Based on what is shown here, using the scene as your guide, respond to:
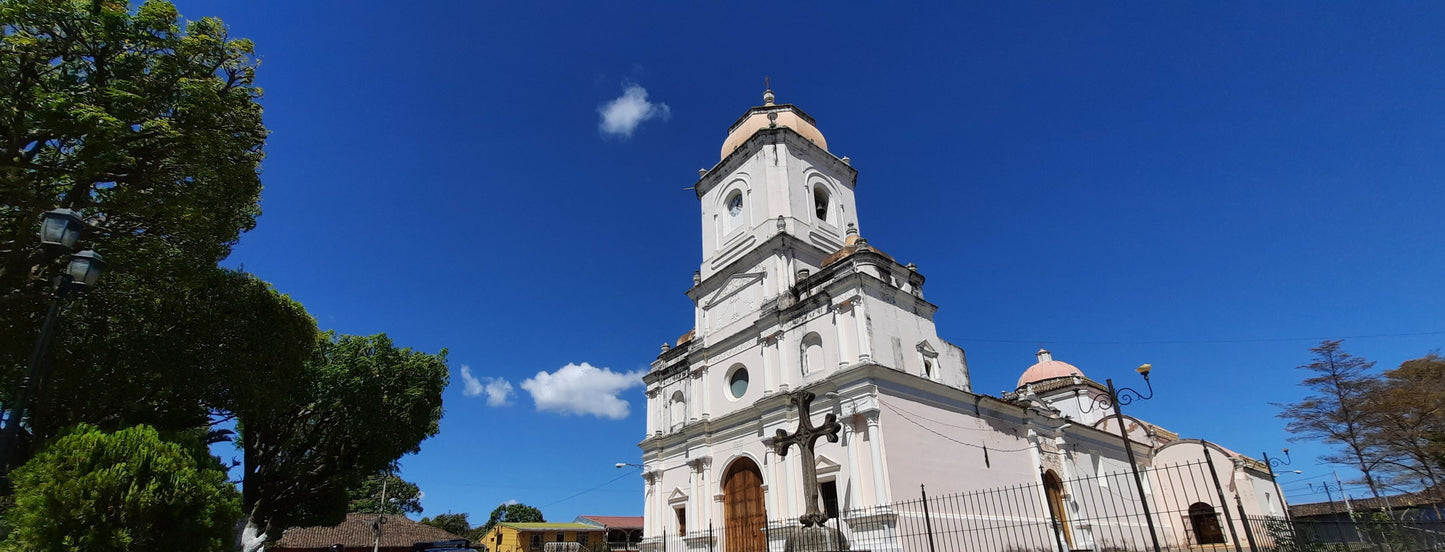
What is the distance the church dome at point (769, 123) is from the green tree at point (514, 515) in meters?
42.6

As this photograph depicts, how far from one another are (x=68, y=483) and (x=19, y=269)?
10.3 ft

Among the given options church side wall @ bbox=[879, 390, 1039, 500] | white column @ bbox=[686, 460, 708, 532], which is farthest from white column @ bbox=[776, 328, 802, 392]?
white column @ bbox=[686, 460, 708, 532]

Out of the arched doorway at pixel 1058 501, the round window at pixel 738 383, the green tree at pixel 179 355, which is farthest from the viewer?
the round window at pixel 738 383

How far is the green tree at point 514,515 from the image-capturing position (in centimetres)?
5472

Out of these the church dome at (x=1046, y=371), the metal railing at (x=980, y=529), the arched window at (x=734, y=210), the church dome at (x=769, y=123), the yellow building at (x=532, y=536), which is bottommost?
the metal railing at (x=980, y=529)

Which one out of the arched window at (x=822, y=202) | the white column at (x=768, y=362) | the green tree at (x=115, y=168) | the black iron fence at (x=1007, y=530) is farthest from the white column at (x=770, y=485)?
the green tree at (x=115, y=168)

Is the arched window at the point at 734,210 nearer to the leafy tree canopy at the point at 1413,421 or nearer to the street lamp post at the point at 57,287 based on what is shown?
the street lamp post at the point at 57,287

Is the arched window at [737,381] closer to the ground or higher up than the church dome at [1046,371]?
closer to the ground

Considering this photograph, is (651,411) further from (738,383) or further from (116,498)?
(116,498)

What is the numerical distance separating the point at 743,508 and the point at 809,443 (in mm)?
5232

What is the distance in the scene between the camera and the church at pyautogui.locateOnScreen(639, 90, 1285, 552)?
52.5 feet

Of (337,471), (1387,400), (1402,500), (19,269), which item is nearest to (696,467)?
(337,471)

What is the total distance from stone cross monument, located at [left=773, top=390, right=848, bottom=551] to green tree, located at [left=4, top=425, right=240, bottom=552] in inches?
410

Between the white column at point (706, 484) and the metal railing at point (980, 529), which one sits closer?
the metal railing at point (980, 529)
